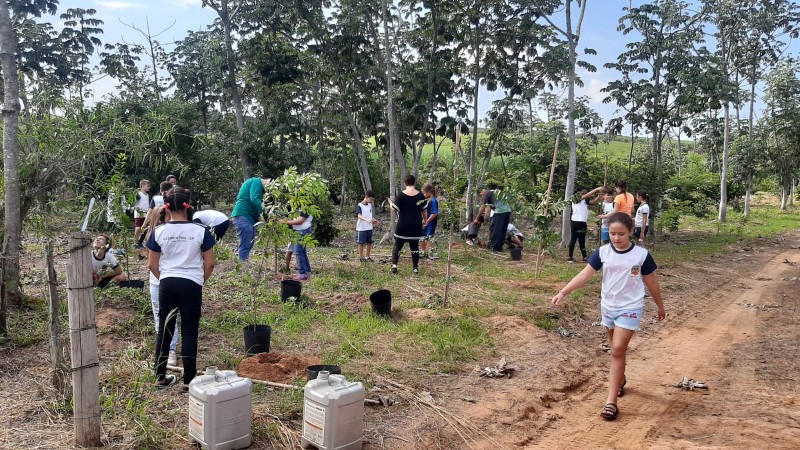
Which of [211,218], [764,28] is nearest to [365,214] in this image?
[211,218]

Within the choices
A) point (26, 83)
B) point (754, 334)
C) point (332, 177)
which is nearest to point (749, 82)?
point (332, 177)

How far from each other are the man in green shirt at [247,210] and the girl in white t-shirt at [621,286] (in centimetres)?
558

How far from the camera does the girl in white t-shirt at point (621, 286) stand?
4.56 metres

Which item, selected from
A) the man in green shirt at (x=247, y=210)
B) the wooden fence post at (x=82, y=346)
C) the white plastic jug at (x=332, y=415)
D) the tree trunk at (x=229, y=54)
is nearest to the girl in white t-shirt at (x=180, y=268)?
the wooden fence post at (x=82, y=346)

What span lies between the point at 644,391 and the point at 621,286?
1.33 meters

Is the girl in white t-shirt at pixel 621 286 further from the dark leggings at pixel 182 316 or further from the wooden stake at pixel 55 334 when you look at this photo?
the wooden stake at pixel 55 334

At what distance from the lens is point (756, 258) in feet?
47.9

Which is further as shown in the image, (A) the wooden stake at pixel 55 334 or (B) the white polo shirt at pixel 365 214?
(B) the white polo shirt at pixel 365 214

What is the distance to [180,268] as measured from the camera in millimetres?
4535

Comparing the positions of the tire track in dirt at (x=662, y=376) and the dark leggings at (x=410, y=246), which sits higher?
the dark leggings at (x=410, y=246)

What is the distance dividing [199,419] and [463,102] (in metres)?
14.5

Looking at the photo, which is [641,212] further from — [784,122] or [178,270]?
[784,122]

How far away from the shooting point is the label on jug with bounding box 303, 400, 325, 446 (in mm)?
3689

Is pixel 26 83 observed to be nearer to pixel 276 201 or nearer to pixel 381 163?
pixel 276 201
